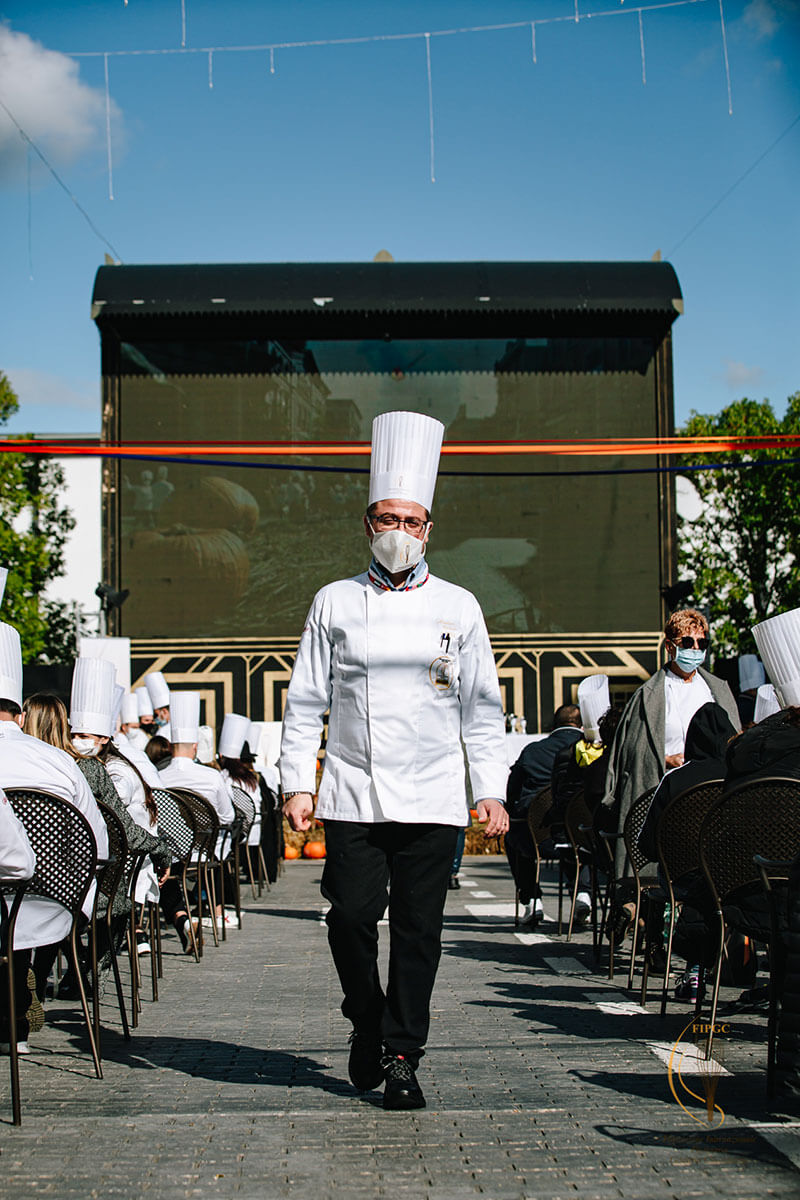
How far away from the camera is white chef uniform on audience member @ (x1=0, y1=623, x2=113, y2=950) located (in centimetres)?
490

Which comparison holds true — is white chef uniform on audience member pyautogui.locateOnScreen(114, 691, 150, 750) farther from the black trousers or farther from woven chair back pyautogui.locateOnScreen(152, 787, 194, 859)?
the black trousers

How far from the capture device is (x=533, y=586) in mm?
22828

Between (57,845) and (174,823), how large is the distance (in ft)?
12.4

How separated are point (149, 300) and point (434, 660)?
19.6 m

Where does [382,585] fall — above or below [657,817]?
above

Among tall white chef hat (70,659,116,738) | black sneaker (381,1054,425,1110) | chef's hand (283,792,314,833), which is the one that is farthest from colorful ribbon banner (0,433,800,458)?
black sneaker (381,1054,425,1110)

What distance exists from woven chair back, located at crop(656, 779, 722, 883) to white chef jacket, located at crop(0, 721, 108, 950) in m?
2.28

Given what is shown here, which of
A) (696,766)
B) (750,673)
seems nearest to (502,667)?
(750,673)

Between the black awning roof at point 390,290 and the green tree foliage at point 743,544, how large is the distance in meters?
17.7

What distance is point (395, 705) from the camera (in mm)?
4859

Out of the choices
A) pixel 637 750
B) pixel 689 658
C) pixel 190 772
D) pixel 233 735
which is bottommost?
pixel 190 772

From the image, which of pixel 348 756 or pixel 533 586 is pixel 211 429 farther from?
pixel 348 756

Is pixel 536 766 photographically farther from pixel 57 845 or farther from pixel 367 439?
pixel 367 439

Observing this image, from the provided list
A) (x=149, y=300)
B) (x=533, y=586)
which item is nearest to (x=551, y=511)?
(x=533, y=586)
